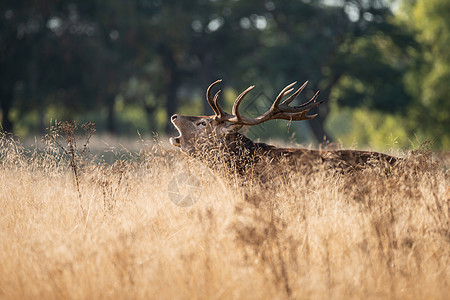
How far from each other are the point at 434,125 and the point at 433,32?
4672mm

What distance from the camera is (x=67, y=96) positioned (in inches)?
992

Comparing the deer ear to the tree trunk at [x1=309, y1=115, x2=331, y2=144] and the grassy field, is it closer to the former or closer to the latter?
the grassy field

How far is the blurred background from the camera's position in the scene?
950 inches

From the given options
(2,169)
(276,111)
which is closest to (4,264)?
(2,169)

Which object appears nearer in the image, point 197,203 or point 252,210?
point 252,210

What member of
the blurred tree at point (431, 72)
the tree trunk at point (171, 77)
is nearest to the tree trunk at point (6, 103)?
the tree trunk at point (171, 77)

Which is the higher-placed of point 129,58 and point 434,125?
point 129,58

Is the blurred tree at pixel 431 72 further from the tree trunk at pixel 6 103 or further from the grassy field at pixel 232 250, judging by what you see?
the grassy field at pixel 232 250

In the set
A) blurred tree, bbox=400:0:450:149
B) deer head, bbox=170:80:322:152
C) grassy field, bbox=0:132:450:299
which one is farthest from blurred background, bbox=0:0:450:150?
grassy field, bbox=0:132:450:299

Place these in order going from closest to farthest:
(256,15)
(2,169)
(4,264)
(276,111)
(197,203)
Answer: (4,264), (197,203), (2,169), (276,111), (256,15)

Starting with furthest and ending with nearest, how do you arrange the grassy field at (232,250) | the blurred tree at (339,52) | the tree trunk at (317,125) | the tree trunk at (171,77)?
the tree trunk at (171,77)
the tree trunk at (317,125)
the blurred tree at (339,52)
the grassy field at (232,250)

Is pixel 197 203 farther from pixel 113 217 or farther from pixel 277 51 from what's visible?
pixel 277 51

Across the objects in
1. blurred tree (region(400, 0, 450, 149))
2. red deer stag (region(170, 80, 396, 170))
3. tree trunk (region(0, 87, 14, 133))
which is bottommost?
red deer stag (region(170, 80, 396, 170))

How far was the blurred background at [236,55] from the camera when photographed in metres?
24.1
